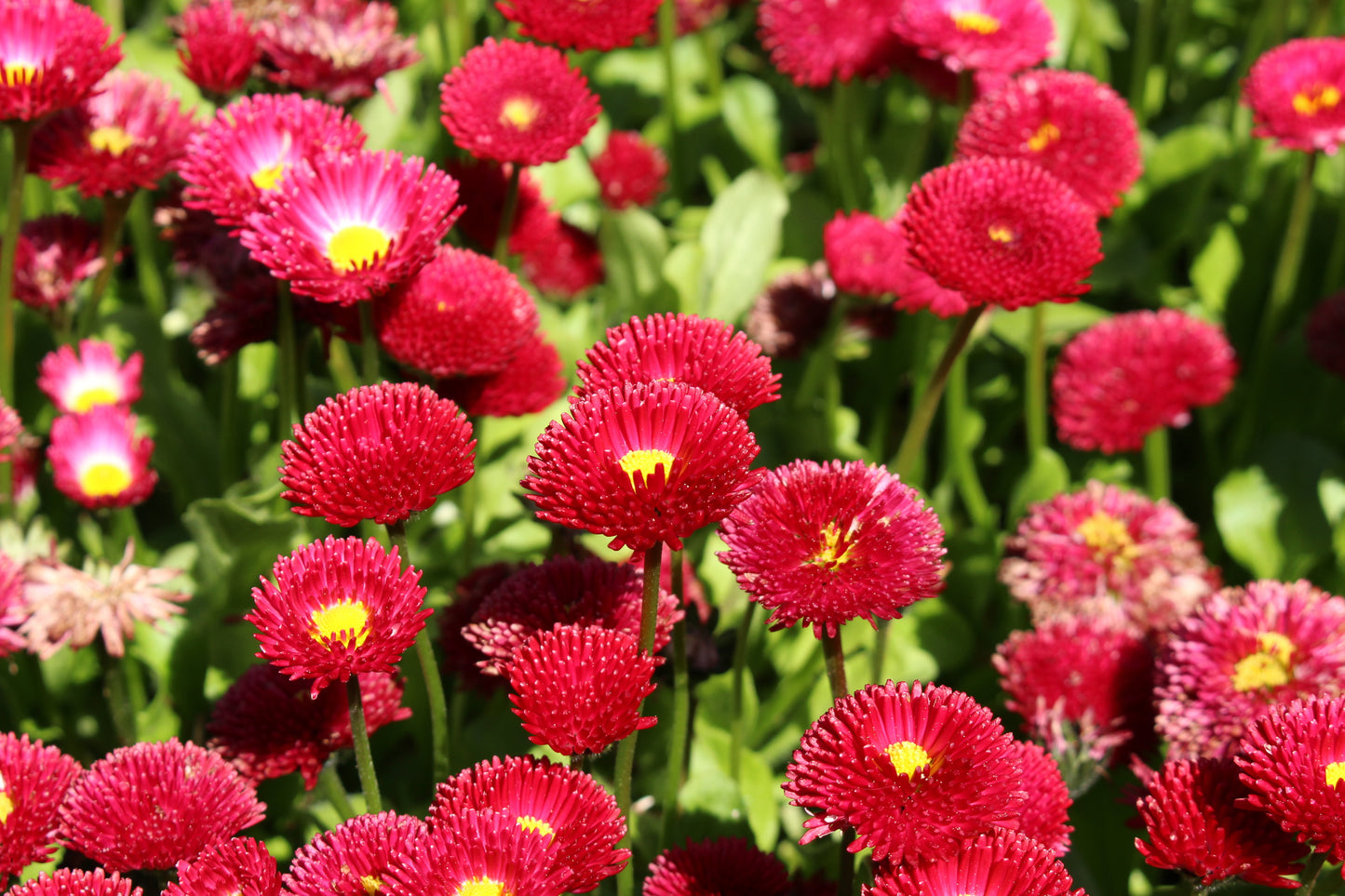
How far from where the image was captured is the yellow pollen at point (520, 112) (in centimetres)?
177

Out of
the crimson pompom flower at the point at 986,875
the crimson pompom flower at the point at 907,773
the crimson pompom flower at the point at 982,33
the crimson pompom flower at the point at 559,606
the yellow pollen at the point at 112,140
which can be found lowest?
the crimson pompom flower at the point at 986,875

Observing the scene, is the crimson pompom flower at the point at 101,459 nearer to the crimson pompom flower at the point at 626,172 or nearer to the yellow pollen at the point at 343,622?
the yellow pollen at the point at 343,622

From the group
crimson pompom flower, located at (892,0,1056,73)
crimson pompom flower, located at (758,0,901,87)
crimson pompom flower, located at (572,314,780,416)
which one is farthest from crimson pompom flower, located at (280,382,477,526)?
crimson pompom flower, located at (758,0,901,87)

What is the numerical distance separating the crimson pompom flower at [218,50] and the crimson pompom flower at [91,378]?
0.43 meters

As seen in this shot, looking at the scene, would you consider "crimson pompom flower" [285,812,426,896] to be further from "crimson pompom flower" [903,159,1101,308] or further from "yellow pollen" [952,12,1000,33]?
"yellow pollen" [952,12,1000,33]

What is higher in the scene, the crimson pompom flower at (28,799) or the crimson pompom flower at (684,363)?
the crimson pompom flower at (684,363)

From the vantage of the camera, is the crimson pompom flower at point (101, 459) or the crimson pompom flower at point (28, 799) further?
the crimson pompom flower at point (101, 459)

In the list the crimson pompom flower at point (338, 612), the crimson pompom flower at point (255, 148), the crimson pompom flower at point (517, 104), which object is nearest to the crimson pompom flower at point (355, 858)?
the crimson pompom flower at point (338, 612)

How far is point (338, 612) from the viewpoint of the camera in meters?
1.23

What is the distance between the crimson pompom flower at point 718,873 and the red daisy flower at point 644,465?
0.41 m

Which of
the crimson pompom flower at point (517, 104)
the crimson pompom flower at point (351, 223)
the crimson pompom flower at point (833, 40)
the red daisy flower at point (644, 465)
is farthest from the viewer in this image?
the crimson pompom flower at point (833, 40)

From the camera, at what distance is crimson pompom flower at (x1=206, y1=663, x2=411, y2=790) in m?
1.52

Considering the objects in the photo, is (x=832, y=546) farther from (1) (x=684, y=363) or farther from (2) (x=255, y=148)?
(2) (x=255, y=148)

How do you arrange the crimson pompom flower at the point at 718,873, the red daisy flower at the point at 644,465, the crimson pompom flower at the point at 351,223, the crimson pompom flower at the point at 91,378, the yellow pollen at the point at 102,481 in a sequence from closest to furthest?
the red daisy flower at the point at 644,465 → the crimson pompom flower at the point at 718,873 → the crimson pompom flower at the point at 351,223 → the yellow pollen at the point at 102,481 → the crimson pompom flower at the point at 91,378
